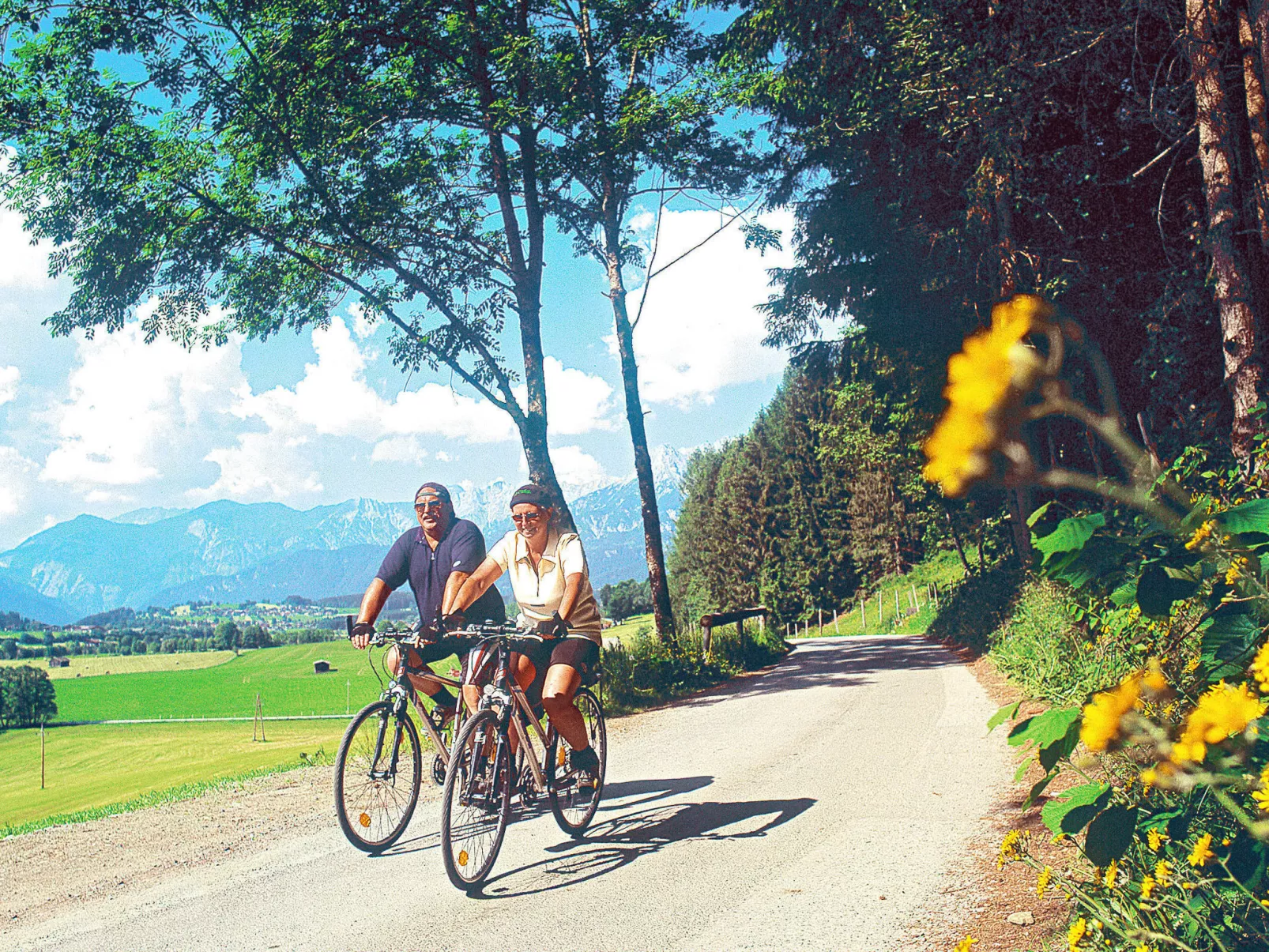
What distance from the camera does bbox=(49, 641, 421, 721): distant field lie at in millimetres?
142750

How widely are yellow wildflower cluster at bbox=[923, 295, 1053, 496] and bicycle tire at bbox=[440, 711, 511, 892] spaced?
371 centimetres

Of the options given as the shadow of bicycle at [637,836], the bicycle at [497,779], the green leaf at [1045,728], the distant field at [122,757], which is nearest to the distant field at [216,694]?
the distant field at [122,757]

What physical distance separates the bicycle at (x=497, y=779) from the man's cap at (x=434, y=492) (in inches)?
58.1

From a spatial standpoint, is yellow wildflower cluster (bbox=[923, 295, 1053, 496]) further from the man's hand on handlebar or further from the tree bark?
the tree bark

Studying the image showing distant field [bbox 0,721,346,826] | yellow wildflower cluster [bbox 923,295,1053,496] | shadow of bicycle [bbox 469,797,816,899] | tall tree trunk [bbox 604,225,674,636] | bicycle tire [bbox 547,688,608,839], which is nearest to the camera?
yellow wildflower cluster [bbox 923,295,1053,496]

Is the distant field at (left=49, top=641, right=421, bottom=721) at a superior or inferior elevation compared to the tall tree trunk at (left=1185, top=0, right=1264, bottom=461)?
inferior

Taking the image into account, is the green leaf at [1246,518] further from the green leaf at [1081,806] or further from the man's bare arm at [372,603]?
the man's bare arm at [372,603]

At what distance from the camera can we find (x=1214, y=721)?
1245 mm

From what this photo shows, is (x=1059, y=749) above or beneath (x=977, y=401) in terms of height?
beneath

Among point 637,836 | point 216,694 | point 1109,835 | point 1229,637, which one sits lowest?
point 216,694

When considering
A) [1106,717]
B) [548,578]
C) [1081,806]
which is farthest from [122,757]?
[1106,717]

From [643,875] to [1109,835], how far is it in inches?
117

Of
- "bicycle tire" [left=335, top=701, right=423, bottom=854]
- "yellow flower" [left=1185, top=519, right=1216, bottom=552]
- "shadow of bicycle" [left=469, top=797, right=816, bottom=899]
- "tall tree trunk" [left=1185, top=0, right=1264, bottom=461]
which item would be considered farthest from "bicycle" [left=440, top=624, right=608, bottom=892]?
"tall tree trunk" [left=1185, top=0, right=1264, bottom=461]

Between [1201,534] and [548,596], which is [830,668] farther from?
[1201,534]
